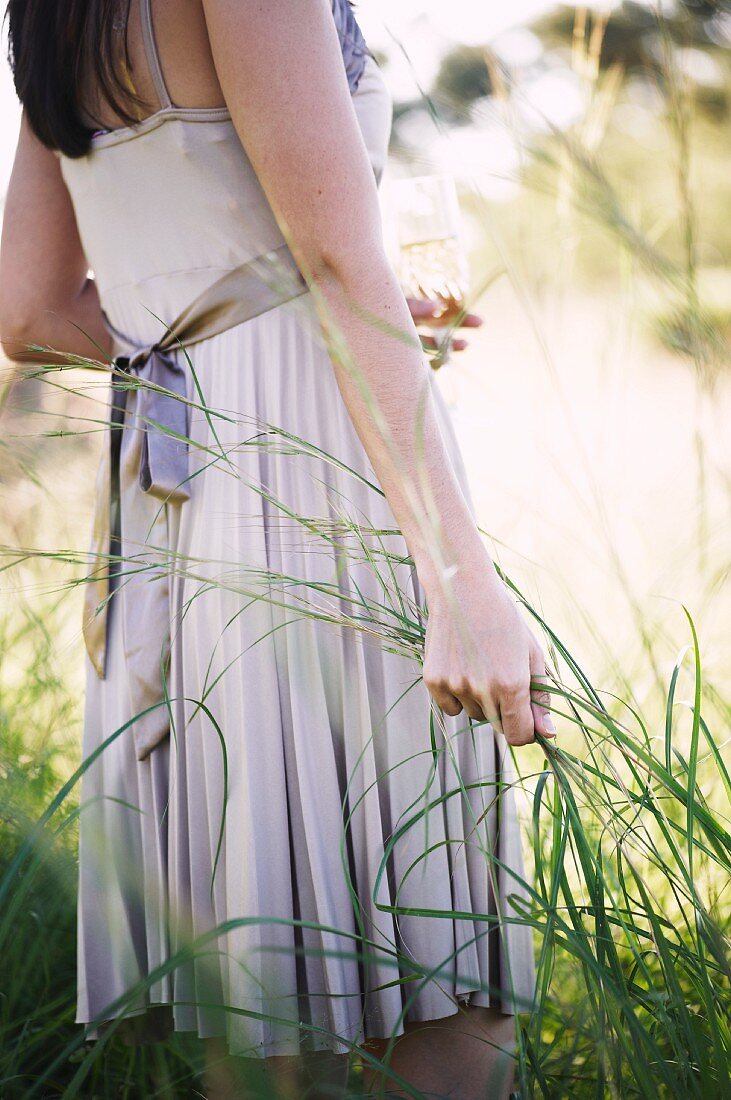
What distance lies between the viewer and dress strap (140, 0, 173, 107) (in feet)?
3.15

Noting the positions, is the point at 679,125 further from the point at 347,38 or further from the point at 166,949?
the point at 166,949

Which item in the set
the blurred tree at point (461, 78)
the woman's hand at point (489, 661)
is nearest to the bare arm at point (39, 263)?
the blurred tree at point (461, 78)

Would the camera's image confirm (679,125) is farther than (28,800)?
No

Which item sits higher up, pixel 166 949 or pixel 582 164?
pixel 582 164

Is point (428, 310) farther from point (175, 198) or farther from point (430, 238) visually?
point (175, 198)

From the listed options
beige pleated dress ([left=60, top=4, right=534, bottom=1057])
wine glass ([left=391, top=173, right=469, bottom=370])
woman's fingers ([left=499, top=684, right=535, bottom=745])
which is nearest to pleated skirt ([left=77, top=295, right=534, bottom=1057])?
beige pleated dress ([left=60, top=4, right=534, bottom=1057])

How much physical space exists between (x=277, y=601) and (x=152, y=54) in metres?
0.57

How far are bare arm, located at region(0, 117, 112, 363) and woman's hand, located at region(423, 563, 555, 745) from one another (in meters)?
0.68

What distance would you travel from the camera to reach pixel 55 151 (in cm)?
114

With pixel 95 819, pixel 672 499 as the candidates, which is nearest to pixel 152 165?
pixel 95 819

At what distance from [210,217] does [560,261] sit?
0.42 meters

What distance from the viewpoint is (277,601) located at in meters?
0.89

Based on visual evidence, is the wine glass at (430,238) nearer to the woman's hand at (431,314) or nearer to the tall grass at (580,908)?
the woman's hand at (431,314)

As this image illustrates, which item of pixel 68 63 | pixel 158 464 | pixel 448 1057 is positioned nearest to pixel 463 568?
pixel 158 464
